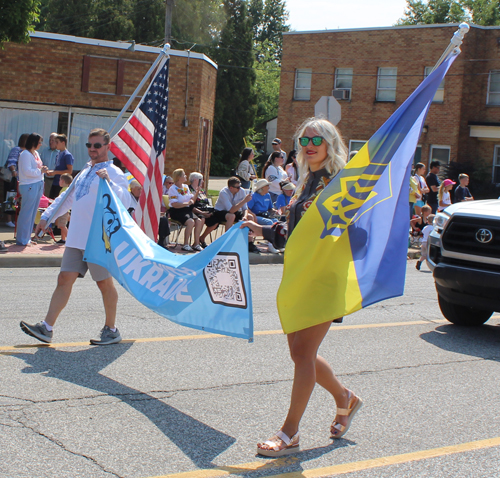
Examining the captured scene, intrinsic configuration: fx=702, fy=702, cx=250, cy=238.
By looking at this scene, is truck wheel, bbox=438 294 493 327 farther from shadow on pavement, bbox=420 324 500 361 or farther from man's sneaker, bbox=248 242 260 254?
man's sneaker, bbox=248 242 260 254

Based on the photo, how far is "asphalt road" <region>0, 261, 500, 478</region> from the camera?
4020 mm

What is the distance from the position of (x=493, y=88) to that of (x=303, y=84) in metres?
9.06

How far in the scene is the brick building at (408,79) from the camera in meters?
32.0

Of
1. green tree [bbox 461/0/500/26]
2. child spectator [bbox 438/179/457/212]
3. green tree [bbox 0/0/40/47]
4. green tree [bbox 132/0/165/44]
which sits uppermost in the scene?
green tree [bbox 461/0/500/26]

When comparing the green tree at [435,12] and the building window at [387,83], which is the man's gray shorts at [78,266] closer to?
the building window at [387,83]

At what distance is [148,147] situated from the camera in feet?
26.0

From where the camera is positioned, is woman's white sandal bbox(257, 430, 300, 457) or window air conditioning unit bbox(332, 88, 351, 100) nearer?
woman's white sandal bbox(257, 430, 300, 457)

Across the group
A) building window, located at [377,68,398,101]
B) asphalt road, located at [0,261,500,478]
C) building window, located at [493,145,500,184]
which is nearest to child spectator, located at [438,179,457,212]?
asphalt road, located at [0,261,500,478]

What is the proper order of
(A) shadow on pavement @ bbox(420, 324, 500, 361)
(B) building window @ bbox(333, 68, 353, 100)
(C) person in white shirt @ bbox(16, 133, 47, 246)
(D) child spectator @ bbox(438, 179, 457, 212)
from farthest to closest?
(B) building window @ bbox(333, 68, 353, 100)
(D) child spectator @ bbox(438, 179, 457, 212)
(C) person in white shirt @ bbox(16, 133, 47, 246)
(A) shadow on pavement @ bbox(420, 324, 500, 361)

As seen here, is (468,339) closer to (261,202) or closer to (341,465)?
(341,465)

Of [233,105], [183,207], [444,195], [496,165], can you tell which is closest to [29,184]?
[183,207]

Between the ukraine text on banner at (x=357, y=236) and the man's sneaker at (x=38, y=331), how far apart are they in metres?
2.92

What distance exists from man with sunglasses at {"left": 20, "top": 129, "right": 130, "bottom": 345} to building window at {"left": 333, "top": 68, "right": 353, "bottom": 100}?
2845 cm

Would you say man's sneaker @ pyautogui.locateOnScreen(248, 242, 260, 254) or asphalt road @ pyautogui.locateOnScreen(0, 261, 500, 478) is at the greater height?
man's sneaker @ pyautogui.locateOnScreen(248, 242, 260, 254)
